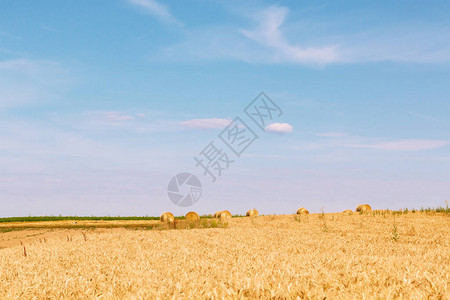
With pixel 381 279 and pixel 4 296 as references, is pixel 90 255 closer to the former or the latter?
pixel 4 296

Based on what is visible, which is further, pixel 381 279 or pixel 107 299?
pixel 381 279

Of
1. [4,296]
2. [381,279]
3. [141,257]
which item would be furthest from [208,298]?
[141,257]

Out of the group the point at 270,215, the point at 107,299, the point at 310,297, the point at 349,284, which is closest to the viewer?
the point at 310,297

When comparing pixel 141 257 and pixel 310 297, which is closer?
pixel 310 297

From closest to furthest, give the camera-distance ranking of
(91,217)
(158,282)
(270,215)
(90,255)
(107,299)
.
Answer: (107,299), (158,282), (90,255), (270,215), (91,217)

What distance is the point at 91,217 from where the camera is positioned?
37.2 metres

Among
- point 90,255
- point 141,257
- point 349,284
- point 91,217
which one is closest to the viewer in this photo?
point 349,284

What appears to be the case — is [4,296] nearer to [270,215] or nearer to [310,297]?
[310,297]

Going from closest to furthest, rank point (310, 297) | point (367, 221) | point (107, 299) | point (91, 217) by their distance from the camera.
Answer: point (310, 297)
point (107, 299)
point (367, 221)
point (91, 217)

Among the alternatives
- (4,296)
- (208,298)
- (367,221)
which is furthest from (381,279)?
(367,221)

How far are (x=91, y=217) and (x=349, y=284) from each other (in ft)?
119

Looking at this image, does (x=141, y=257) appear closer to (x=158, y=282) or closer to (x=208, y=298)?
(x=158, y=282)

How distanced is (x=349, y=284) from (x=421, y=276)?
873 mm

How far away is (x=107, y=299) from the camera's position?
3547 millimetres
